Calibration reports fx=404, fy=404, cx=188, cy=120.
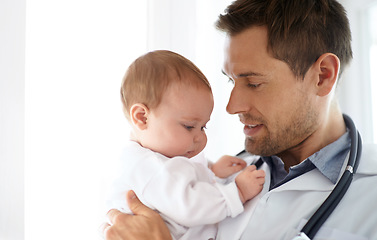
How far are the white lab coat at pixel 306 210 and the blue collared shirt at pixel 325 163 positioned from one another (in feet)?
0.11

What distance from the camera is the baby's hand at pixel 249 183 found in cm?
137

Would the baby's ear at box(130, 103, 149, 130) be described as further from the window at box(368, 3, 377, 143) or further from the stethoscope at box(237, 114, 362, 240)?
the window at box(368, 3, 377, 143)

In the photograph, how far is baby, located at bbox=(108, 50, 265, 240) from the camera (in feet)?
4.23

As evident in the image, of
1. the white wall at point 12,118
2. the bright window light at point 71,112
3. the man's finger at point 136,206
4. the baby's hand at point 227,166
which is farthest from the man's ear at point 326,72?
the white wall at point 12,118

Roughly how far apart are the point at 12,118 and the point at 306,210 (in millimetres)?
1246

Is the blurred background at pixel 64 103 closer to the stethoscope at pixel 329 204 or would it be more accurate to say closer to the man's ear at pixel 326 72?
the man's ear at pixel 326 72

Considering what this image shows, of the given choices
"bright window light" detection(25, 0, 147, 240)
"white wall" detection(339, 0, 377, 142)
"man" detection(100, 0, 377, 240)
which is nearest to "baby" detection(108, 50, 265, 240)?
"man" detection(100, 0, 377, 240)

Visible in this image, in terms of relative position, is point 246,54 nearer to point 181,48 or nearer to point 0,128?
point 181,48

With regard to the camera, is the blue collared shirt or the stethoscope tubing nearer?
the stethoscope tubing

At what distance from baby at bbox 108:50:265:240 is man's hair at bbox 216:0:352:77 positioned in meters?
0.37

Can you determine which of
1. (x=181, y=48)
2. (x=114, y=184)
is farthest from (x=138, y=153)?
(x=181, y=48)

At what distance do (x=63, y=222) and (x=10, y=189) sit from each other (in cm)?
30

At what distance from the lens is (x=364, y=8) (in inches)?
98.8

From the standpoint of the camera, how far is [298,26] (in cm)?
162
